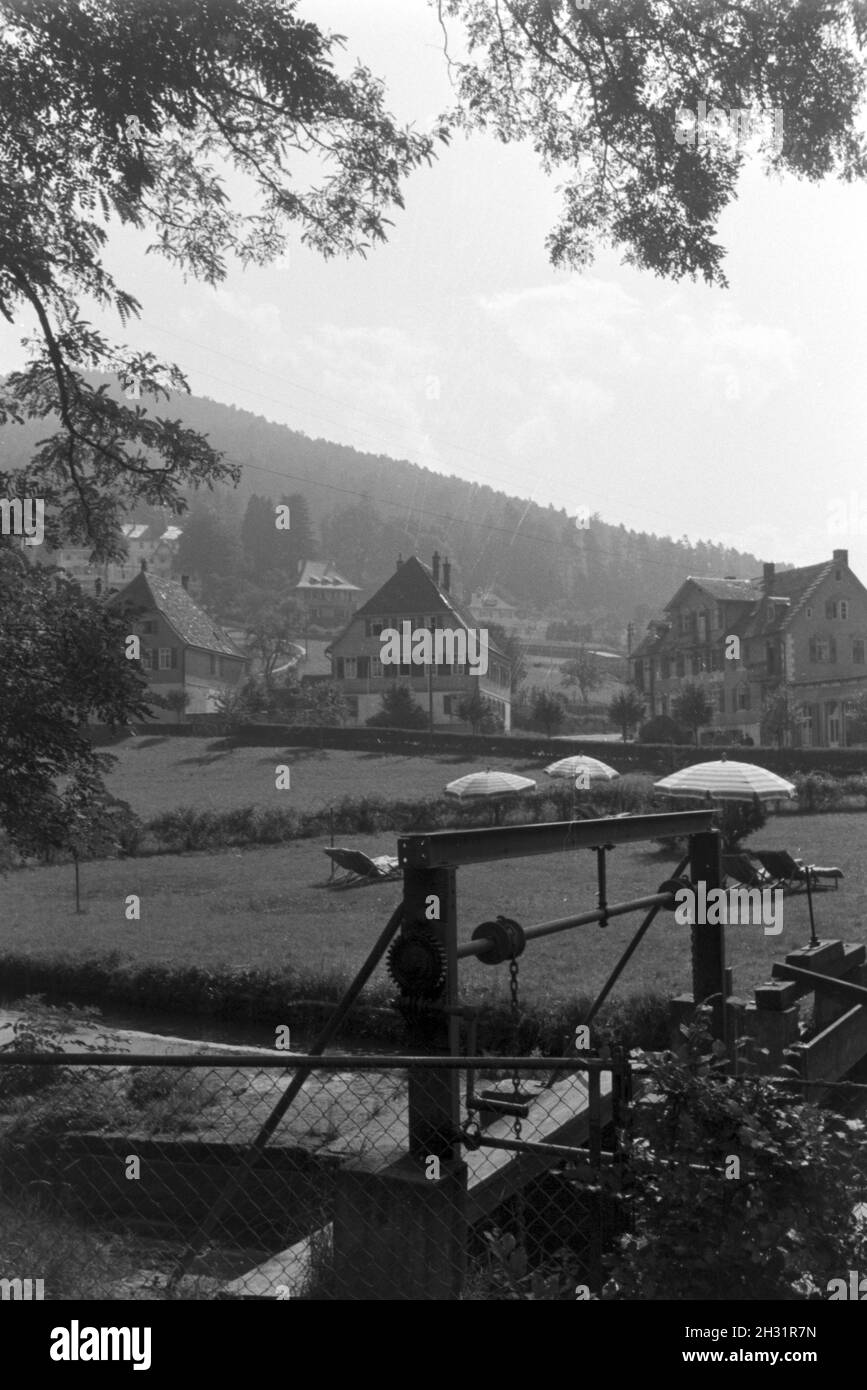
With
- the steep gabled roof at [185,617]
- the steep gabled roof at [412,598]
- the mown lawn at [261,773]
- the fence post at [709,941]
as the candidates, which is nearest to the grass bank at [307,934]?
the mown lawn at [261,773]

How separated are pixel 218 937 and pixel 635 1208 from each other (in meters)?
18.2

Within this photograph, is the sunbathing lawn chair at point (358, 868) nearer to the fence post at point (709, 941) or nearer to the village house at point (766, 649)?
the fence post at point (709, 941)

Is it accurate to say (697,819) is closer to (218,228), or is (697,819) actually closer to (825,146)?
(825,146)

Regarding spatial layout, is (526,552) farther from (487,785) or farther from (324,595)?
(487,785)

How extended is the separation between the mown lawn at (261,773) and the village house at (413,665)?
6.26 m

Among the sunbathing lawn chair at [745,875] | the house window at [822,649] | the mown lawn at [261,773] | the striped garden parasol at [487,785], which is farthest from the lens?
the house window at [822,649]

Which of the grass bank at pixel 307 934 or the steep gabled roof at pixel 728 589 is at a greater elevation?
the steep gabled roof at pixel 728 589

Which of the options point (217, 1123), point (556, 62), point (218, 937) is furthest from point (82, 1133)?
point (218, 937)

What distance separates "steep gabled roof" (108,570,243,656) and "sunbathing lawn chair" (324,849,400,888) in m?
19.3

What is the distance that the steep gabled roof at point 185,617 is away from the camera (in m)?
46.1

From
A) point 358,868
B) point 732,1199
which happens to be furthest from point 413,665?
point 732,1199

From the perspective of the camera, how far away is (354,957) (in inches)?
730
